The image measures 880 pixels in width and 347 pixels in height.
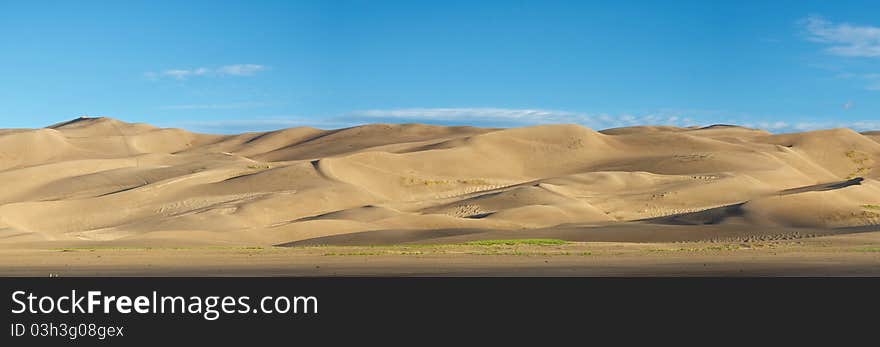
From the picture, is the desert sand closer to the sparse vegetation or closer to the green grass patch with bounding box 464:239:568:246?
the sparse vegetation

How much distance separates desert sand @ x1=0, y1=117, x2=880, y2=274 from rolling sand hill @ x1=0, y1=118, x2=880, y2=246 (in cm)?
21

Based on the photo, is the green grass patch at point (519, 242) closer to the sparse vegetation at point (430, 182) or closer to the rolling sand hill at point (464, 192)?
the rolling sand hill at point (464, 192)

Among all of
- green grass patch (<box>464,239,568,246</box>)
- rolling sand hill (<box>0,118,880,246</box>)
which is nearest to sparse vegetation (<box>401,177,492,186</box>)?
rolling sand hill (<box>0,118,880,246</box>)

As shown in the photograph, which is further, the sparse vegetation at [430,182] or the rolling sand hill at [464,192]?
the sparse vegetation at [430,182]

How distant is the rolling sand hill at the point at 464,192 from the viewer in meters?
62.1

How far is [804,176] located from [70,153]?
110 meters

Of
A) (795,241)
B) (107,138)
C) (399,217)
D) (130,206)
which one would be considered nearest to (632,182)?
(399,217)

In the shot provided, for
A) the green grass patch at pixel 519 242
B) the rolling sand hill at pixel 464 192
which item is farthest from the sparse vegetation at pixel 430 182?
the green grass patch at pixel 519 242

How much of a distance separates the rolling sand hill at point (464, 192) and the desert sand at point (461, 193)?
212mm

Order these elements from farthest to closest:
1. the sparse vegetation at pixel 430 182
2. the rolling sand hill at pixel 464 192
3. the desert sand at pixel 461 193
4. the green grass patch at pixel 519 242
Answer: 1. the sparse vegetation at pixel 430 182
2. the rolling sand hill at pixel 464 192
3. the desert sand at pixel 461 193
4. the green grass patch at pixel 519 242

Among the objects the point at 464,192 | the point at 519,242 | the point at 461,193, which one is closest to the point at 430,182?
the point at 464,192

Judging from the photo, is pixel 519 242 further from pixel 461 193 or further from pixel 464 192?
pixel 464 192

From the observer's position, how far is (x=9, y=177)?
11256 cm

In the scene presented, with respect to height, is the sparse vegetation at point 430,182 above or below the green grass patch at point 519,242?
above
